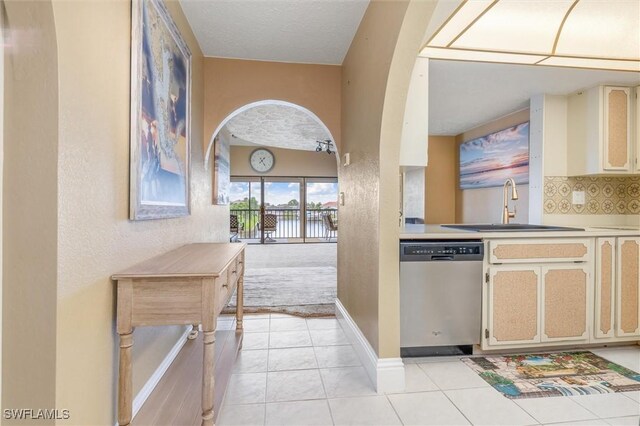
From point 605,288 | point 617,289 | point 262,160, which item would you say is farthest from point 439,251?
point 262,160

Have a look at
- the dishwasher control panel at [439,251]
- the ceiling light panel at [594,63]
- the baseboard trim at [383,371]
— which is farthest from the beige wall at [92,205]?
the ceiling light panel at [594,63]

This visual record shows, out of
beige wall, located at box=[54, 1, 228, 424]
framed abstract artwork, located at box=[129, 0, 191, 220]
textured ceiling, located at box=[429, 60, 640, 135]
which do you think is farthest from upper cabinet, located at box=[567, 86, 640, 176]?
beige wall, located at box=[54, 1, 228, 424]

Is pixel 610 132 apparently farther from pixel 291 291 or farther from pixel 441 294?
pixel 291 291

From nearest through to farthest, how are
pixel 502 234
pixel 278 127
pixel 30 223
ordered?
1. pixel 30 223
2. pixel 502 234
3. pixel 278 127

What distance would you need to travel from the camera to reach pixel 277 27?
2387 millimetres

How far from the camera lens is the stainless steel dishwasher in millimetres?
2111

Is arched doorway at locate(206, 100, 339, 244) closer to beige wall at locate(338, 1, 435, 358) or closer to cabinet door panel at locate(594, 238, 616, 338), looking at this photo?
beige wall at locate(338, 1, 435, 358)

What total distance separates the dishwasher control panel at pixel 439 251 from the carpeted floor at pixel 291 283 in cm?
142

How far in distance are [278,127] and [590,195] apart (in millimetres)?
5008

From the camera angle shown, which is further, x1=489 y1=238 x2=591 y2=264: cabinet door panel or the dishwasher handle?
x1=489 y1=238 x2=591 y2=264: cabinet door panel

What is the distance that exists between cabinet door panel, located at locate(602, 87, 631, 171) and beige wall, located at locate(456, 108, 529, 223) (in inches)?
27.6

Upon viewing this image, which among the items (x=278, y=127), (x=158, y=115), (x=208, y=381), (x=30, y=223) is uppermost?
(x=278, y=127)

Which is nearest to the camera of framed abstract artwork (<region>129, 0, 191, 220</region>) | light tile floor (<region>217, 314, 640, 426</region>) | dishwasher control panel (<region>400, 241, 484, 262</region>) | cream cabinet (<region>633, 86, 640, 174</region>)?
framed abstract artwork (<region>129, 0, 191, 220</region>)

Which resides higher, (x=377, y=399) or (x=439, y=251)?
(x=439, y=251)
